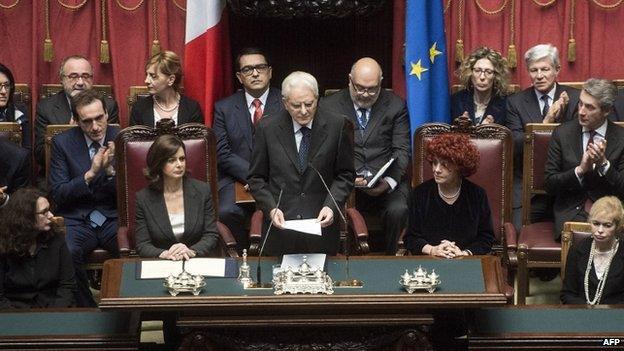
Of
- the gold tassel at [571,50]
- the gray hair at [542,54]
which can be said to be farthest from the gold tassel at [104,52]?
the gold tassel at [571,50]

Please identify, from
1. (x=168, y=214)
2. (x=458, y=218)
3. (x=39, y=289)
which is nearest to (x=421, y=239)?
(x=458, y=218)

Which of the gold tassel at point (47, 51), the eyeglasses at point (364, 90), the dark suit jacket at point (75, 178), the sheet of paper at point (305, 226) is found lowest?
the sheet of paper at point (305, 226)

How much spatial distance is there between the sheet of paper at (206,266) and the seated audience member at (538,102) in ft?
7.43

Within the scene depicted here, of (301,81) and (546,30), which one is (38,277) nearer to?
(301,81)

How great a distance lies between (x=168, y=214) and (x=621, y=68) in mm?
3397

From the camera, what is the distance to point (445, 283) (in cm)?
568

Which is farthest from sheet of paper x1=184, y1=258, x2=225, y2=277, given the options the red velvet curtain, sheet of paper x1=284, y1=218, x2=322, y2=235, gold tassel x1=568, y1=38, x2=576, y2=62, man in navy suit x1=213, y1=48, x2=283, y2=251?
gold tassel x1=568, y1=38, x2=576, y2=62

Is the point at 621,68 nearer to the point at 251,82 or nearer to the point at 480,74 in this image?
the point at 480,74

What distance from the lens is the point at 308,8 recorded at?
25.1ft

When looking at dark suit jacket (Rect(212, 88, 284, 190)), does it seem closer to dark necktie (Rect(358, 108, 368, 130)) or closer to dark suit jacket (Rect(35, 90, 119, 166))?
dark necktie (Rect(358, 108, 368, 130))

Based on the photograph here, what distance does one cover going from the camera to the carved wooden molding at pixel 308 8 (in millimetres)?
7633

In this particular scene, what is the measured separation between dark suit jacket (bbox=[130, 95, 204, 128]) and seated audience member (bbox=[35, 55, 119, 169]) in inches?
7.0

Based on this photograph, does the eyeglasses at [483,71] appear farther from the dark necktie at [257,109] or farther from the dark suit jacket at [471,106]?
the dark necktie at [257,109]

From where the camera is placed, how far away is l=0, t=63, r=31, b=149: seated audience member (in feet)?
25.0
